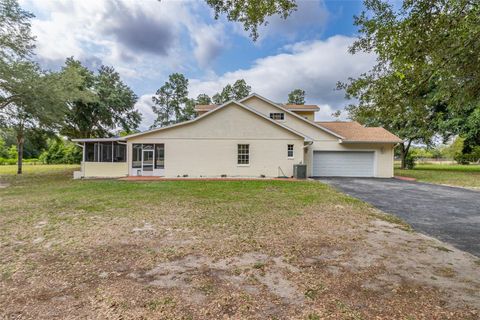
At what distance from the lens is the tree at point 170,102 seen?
39.0 meters

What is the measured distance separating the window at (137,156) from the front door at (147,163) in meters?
0.35

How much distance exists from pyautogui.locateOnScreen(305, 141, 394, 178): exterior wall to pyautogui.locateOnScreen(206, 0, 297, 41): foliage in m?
13.7

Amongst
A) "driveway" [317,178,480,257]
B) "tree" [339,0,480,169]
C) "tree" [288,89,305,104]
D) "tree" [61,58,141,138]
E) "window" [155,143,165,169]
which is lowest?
"driveway" [317,178,480,257]

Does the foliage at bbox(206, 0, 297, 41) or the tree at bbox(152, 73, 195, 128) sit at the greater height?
the tree at bbox(152, 73, 195, 128)

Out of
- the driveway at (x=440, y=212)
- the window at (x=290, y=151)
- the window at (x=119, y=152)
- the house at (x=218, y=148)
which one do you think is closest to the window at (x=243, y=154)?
the house at (x=218, y=148)

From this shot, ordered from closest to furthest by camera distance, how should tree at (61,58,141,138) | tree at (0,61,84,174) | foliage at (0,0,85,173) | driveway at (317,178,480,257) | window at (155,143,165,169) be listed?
1. driveway at (317,178,480,257)
2. foliage at (0,0,85,173)
3. tree at (0,61,84,174)
4. window at (155,143,165,169)
5. tree at (61,58,141,138)

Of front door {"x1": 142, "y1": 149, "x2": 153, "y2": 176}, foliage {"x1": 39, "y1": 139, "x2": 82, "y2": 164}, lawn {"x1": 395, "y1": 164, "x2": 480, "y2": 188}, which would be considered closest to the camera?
lawn {"x1": 395, "y1": 164, "x2": 480, "y2": 188}

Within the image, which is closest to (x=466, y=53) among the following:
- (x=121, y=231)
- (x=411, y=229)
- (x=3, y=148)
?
(x=411, y=229)

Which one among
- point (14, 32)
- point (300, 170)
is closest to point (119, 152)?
point (14, 32)

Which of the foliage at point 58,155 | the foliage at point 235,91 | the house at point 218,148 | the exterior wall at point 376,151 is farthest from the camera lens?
the foliage at point 58,155

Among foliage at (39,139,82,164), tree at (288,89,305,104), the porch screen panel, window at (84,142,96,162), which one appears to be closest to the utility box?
the porch screen panel

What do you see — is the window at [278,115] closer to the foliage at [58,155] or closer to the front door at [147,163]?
the front door at [147,163]

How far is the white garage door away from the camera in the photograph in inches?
695

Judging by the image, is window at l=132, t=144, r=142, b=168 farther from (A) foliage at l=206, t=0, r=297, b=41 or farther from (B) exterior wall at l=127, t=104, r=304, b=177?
(A) foliage at l=206, t=0, r=297, b=41
